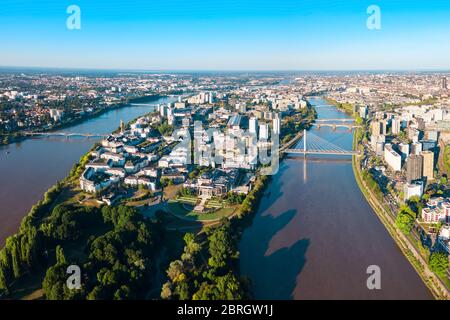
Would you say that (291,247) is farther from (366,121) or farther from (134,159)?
(366,121)

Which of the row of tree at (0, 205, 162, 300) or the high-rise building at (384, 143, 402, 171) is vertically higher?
the high-rise building at (384, 143, 402, 171)

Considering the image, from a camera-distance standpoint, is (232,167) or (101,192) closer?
(101,192)

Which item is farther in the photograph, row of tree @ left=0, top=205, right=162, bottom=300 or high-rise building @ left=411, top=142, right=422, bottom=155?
high-rise building @ left=411, top=142, right=422, bottom=155

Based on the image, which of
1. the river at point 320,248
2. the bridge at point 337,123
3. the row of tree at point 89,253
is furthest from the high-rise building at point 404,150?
the row of tree at point 89,253

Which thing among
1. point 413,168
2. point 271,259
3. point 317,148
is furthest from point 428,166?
point 271,259

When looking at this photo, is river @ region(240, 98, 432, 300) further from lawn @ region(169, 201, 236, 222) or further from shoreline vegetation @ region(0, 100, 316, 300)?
lawn @ region(169, 201, 236, 222)
